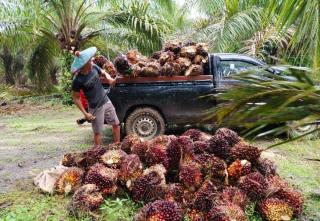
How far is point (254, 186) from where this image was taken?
452cm

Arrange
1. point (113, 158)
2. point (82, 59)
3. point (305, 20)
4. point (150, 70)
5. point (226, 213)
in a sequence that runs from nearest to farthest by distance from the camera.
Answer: point (305, 20), point (226, 213), point (113, 158), point (82, 59), point (150, 70)

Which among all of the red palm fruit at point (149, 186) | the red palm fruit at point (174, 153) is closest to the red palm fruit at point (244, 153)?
the red palm fruit at point (174, 153)

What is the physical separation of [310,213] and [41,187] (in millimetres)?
3078

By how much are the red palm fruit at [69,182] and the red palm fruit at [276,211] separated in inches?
83.6

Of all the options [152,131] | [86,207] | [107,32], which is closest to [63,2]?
[107,32]

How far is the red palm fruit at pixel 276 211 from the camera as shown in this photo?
427 cm

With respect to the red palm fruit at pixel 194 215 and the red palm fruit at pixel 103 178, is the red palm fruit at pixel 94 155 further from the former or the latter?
the red palm fruit at pixel 194 215

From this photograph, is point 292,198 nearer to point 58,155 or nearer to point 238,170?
point 238,170

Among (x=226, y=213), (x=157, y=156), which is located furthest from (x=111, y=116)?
(x=226, y=213)

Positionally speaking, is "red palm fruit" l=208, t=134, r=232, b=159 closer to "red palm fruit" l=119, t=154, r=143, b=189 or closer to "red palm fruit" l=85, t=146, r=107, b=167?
"red palm fruit" l=119, t=154, r=143, b=189

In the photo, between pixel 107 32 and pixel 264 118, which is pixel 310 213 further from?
pixel 107 32

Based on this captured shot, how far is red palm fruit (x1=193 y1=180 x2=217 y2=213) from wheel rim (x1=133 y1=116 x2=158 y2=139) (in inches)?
147

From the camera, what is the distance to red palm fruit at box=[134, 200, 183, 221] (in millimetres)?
4051

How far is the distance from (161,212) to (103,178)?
969mm
